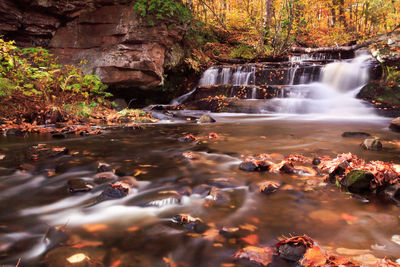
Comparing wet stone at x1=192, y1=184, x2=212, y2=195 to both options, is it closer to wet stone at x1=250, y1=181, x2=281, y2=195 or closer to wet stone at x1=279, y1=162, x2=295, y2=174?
wet stone at x1=250, y1=181, x2=281, y2=195

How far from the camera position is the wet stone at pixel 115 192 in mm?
2158

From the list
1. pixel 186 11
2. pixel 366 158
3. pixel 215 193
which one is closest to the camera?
pixel 215 193

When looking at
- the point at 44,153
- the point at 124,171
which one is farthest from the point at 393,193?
the point at 44,153

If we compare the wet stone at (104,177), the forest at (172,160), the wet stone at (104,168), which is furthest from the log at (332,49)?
the wet stone at (104,177)

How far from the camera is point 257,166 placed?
285 cm

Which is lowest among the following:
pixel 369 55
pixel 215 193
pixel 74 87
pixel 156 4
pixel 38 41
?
pixel 215 193

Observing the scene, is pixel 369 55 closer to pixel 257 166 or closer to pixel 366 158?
pixel 366 158

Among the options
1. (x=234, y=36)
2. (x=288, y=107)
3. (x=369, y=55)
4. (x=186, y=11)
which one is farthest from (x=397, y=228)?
(x=234, y=36)

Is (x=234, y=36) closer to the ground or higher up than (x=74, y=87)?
higher up

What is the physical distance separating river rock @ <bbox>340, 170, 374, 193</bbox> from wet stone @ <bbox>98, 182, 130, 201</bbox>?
1.96 meters


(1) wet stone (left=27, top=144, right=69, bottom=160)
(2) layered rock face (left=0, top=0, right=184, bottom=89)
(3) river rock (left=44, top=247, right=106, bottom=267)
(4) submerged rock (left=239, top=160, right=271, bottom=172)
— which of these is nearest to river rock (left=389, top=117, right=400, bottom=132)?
(4) submerged rock (left=239, top=160, right=271, bottom=172)

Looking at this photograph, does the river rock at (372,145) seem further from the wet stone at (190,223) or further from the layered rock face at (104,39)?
the layered rock face at (104,39)

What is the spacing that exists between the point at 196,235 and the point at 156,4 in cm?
996

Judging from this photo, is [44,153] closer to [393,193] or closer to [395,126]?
[393,193]
